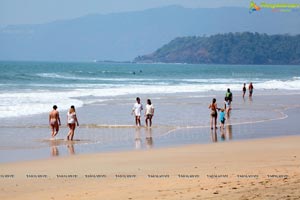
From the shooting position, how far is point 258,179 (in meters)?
11.1

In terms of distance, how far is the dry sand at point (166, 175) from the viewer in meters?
10.1

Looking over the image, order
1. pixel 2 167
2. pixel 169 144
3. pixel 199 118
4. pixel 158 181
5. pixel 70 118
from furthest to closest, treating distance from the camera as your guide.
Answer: pixel 199 118 < pixel 70 118 < pixel 169 144 < pixel 2 167 < pixel 158 181

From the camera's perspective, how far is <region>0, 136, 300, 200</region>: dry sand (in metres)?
10.1

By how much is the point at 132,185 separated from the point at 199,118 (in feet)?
54.4

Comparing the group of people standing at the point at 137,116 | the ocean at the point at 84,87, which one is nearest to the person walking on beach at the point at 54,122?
the group of people standing at the point at 137,116

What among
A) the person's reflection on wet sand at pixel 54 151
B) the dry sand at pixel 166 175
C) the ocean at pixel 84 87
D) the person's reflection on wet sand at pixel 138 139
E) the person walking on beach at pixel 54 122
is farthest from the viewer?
the ocean at pixel 84 87

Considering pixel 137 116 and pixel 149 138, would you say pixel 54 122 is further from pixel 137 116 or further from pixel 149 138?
pixel 137 116

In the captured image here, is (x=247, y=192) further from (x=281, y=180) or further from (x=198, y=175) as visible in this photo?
(x=198, y=175)

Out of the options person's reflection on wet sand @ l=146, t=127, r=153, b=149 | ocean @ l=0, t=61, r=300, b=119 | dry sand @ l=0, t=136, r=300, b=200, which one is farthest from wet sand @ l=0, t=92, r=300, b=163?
ocean @ l=0, t=61, r=300, b=119

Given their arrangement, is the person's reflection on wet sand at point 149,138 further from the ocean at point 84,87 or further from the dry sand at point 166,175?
the ocean at point 84,87

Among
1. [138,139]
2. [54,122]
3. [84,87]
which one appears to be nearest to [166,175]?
[138,139]

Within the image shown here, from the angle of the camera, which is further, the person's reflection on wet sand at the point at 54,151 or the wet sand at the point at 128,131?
the wet sand at the point at 128,131

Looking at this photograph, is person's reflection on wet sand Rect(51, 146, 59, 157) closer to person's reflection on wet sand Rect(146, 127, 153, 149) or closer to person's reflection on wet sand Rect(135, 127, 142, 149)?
person's reflection on wet sand Rect(135, 127, 142, 149)

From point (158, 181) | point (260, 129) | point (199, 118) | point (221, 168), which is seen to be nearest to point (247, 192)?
point (158, 181)
